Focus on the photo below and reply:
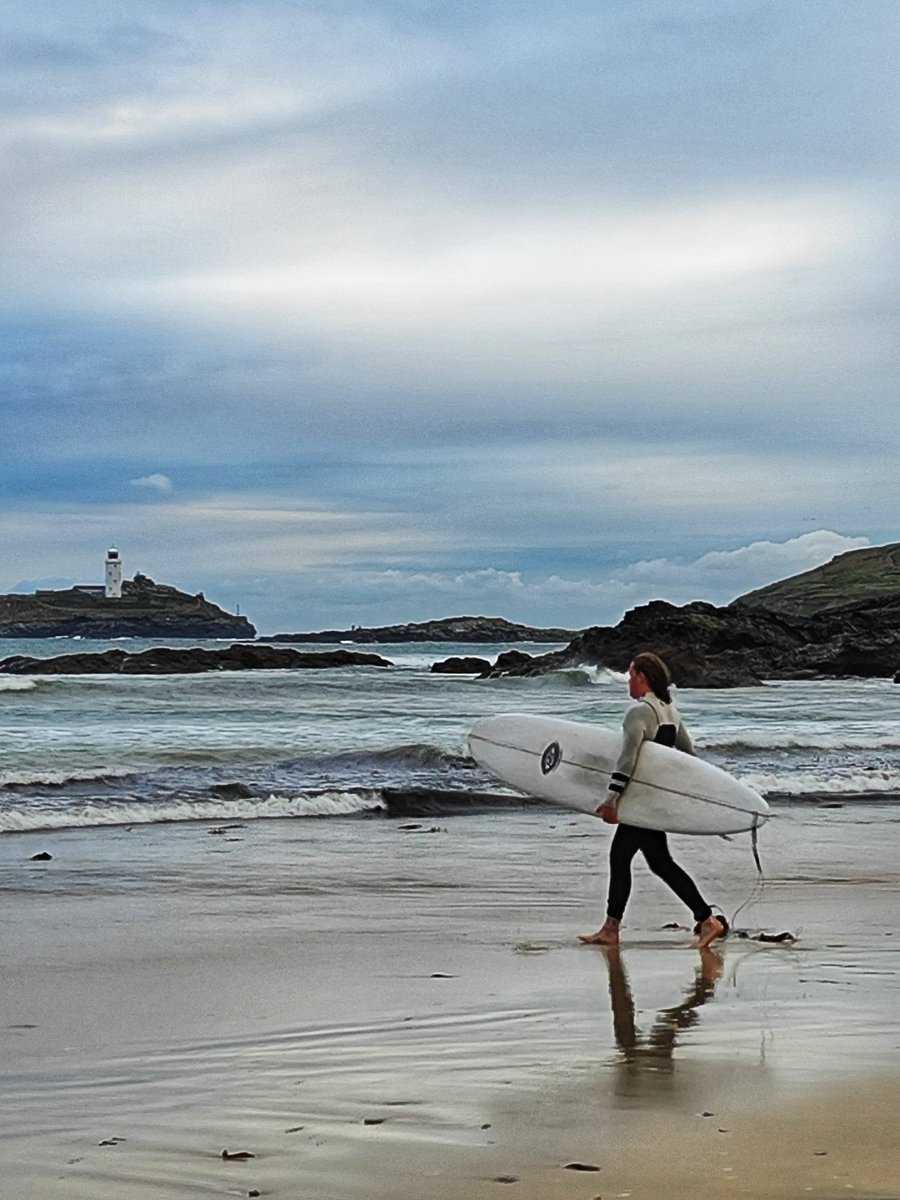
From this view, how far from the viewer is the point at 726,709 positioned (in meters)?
32.4

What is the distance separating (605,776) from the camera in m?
11.5

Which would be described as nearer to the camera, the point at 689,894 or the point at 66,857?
the point at 689,894

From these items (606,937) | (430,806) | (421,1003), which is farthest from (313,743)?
(421,1003)

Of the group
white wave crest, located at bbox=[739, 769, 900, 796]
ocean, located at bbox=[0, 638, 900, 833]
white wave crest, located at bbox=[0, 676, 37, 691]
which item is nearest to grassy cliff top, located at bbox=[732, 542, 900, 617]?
ocean, located at bbox=[0, 638, 900, 833]

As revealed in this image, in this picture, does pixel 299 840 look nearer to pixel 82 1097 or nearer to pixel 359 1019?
pixel 359 1019

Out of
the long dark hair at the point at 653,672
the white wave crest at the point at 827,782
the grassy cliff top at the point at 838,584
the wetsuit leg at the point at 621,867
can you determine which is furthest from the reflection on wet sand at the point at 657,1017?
the grassy cliff top at the point at 838,584

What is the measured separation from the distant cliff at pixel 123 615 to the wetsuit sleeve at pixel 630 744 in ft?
383

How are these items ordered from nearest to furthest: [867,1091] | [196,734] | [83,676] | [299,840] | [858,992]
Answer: [867,1091] → [858,992] → [299,840] → [196,734] → [83,676]

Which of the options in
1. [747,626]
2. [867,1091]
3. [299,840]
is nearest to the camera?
[867,1091]

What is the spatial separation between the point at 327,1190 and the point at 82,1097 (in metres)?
1.38

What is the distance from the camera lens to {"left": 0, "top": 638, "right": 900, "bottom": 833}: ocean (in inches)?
656

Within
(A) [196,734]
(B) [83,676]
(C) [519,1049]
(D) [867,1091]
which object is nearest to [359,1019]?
(C) [519,1049]

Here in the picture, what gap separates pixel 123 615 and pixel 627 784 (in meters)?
119

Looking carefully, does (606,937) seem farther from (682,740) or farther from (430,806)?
(430,806)
